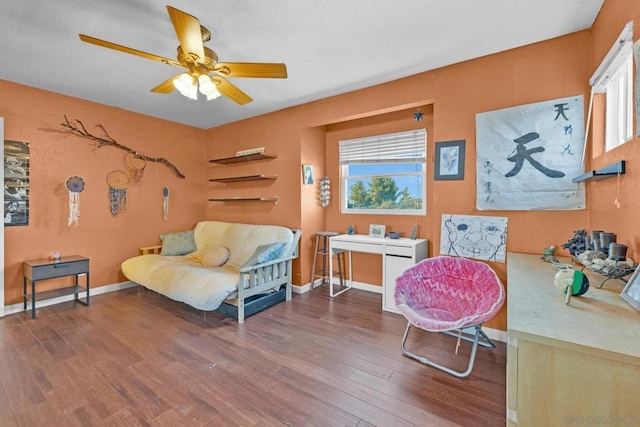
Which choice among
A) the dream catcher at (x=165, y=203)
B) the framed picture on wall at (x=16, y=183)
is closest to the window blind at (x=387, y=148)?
the dream catcher at (x=165, y=203)

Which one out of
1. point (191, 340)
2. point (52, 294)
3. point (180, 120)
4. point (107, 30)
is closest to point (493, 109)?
point (107, 30)

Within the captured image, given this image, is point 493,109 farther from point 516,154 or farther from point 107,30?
point 107,30

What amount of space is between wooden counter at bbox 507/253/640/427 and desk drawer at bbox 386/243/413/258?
190 centimetres

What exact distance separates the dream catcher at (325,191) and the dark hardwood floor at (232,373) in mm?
1646

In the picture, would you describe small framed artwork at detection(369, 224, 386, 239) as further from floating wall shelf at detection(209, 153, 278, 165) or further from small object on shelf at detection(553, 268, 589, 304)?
small object on shelf at detection(553, 268, 589, 304)

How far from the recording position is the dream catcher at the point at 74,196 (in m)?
3.30

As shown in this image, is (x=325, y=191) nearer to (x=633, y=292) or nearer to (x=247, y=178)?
(x=247, y=178)

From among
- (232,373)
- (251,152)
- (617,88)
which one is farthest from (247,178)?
(617,88)

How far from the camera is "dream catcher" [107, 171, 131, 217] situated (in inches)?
147

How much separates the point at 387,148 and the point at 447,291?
195 centimetres

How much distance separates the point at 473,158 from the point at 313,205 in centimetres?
209

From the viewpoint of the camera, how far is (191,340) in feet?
8.02

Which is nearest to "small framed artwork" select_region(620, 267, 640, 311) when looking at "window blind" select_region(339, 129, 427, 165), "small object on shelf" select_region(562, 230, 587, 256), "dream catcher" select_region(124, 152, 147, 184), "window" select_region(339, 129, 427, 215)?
"small object on shelf" select_region(562, 230, 587, 256)

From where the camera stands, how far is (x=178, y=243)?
159 inches
